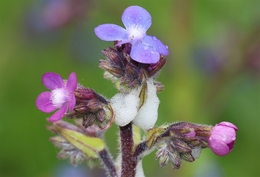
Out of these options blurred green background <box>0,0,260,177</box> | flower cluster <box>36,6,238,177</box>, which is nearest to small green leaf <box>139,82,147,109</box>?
flower cluster <box>36,6,238,177</box>

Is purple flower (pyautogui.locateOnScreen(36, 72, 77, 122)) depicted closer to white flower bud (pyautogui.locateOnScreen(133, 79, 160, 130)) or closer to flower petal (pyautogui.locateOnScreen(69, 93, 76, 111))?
flower petal (pyautogui.locateOnScreen(69, 93, 76, 111))

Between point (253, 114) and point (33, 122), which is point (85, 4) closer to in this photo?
point (33, 122)

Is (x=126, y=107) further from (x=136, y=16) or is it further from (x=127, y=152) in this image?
(x=136, y=16)

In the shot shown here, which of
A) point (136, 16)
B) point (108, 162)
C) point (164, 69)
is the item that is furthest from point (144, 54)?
point (164, 69)

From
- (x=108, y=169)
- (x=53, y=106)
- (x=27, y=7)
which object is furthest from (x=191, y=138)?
(x=27, y=7)

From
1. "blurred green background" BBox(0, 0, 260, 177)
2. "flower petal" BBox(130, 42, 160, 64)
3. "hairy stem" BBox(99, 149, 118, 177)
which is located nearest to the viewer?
"flower petal" BBox(130, 42, 160, 64)

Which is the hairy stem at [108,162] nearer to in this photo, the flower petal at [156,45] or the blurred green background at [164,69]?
the flower petal at [156,45]
